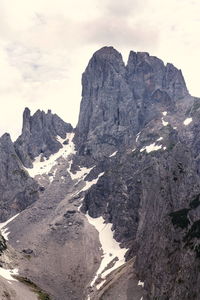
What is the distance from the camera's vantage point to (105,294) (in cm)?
16050

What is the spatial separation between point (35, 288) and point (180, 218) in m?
64.8

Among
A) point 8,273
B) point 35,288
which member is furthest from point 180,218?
point 8,273

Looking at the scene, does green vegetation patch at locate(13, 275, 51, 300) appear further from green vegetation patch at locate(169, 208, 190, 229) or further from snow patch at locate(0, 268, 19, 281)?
green vegetation patch at locate(169, 208, 190, 229)

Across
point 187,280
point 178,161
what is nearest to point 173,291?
point 187,280

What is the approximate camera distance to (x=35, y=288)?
171 meters

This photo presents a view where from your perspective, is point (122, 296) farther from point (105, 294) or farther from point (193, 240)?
point (193, 240)

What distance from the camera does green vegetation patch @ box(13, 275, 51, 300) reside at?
158375mm

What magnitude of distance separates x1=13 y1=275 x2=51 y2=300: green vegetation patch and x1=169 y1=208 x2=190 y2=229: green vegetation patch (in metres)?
54.2

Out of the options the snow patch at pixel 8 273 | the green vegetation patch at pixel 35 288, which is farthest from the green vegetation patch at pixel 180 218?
the snow patch at pixel 8 273

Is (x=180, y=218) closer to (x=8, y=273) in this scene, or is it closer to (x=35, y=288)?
(x=35, y=288)

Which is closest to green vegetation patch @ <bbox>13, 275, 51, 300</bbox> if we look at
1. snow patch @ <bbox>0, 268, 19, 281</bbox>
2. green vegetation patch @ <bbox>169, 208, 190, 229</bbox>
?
snow patch @ <bbox>0, 268, 19, 281</bbox>

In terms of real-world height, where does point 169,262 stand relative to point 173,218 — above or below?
below

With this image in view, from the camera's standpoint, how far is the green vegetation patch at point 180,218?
14575 cm

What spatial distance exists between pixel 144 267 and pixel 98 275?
4231 centimetres
